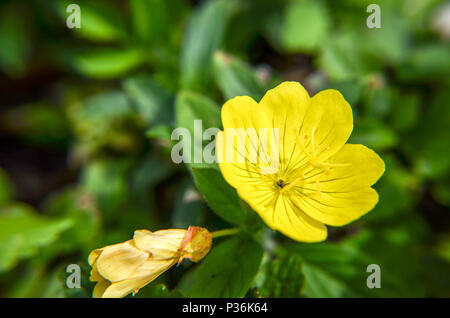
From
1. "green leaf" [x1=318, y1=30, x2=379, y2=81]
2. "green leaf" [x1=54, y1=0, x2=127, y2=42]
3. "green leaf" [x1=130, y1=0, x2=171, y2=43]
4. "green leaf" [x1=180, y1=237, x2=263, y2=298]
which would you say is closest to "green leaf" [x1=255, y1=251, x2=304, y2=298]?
"green leaf" [x1=180, y1=237, x2=263, y2=298]

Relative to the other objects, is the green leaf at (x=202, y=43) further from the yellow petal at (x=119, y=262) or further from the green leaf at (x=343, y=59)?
the yellow petal at (x=119, y=262)

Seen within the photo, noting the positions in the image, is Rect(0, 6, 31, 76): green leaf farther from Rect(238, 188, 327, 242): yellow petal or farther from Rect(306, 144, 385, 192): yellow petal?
Rect(306, 144, 385, 192): yellow petal

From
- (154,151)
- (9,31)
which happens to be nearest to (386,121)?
(154,151)

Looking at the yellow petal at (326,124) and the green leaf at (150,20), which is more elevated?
the green leaf at (150,20)

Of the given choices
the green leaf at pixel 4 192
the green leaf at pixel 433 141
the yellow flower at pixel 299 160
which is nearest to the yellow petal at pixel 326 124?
the yellow flower at pixel 299 160

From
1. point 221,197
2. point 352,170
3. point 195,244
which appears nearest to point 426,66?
point 352,170

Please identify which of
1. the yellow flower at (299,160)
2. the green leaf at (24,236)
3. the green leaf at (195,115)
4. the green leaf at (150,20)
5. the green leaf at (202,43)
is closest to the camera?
the yellow flower at (299,160)

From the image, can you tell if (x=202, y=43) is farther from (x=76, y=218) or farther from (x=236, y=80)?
(x=76, y=218)
